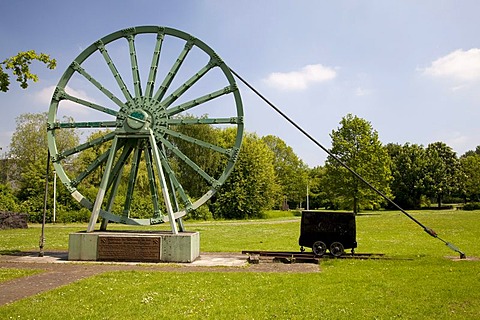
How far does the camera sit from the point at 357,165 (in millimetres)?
50250

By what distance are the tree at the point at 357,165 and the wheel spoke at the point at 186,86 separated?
116 feet

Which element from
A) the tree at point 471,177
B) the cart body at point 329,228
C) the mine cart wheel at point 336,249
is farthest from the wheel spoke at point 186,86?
the tree at point 471,177

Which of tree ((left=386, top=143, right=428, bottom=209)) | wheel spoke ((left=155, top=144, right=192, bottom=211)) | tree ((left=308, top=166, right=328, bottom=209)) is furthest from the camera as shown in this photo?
tree ((left=308, top=166, right=328, bottom=209))

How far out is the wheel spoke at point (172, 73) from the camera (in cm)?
1738

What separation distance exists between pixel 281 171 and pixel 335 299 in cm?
6229

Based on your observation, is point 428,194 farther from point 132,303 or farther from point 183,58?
point 132,303

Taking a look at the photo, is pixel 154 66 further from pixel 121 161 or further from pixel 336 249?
pixel 336 249

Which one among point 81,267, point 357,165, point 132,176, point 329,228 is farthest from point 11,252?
point 357,165

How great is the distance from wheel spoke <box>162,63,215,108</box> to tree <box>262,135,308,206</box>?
5431cm

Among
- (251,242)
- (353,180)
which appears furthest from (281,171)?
(251,242)

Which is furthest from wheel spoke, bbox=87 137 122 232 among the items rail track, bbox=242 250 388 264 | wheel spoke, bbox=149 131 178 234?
rail track, bbox=242 250 388 264

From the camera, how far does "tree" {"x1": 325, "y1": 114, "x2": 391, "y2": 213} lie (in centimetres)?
5006

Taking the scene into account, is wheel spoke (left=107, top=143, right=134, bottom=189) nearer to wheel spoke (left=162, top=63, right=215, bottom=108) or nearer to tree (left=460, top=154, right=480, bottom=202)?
wheel spoke (left=162, top=63, right=215, bottom=108)

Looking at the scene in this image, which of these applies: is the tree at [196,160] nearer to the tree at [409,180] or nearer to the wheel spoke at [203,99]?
the tree at [409,180]
